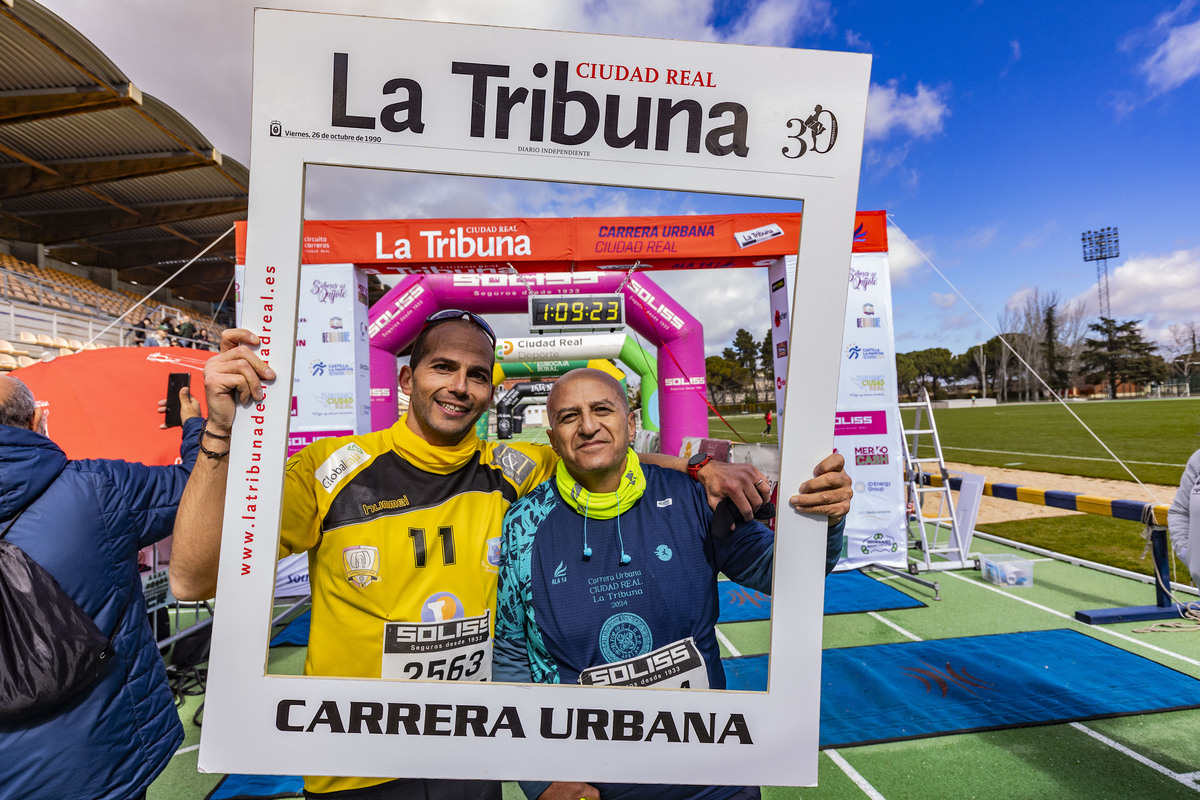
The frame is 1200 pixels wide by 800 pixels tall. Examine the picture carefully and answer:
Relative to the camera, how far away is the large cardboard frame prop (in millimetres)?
1036

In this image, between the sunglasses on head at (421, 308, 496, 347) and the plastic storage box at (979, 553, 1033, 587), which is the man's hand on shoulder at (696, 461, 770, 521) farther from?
the plastic storage box at (979, 553, 1033, 587)

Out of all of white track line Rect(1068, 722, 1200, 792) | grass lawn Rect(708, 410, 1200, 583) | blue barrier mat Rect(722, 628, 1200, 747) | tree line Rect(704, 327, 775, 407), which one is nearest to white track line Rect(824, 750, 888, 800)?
blue barrier mat Rect(722, 628, 1200, 747)

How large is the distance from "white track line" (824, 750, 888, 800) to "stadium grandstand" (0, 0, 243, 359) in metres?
8.45

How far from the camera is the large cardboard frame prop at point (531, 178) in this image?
3.40 ft

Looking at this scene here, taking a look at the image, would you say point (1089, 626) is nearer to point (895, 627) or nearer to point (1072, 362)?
point (895, 627)

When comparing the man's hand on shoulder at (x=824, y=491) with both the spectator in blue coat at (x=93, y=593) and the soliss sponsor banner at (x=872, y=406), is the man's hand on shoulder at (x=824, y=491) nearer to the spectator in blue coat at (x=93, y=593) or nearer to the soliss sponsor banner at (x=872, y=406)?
the spectator in blue coat at (x=93, y=593)

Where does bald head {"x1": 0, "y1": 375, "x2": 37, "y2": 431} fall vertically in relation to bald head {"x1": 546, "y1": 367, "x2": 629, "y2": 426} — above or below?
below

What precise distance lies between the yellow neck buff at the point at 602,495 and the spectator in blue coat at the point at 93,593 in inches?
55.0

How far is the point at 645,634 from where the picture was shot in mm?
1475

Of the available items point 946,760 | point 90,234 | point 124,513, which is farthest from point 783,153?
point 90,234

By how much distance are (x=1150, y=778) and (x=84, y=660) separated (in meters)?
4.96

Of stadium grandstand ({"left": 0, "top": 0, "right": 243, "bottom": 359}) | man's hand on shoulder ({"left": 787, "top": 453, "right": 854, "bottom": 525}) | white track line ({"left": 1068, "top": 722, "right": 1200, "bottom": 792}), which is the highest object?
stadium grandstand ({"left": 0, "top": 0, "right": 243, "bottom": 359})

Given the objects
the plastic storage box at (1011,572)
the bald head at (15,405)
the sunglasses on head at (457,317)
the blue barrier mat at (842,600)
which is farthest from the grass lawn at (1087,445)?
the bald head at (15,405)

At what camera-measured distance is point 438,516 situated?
1.62 metres
